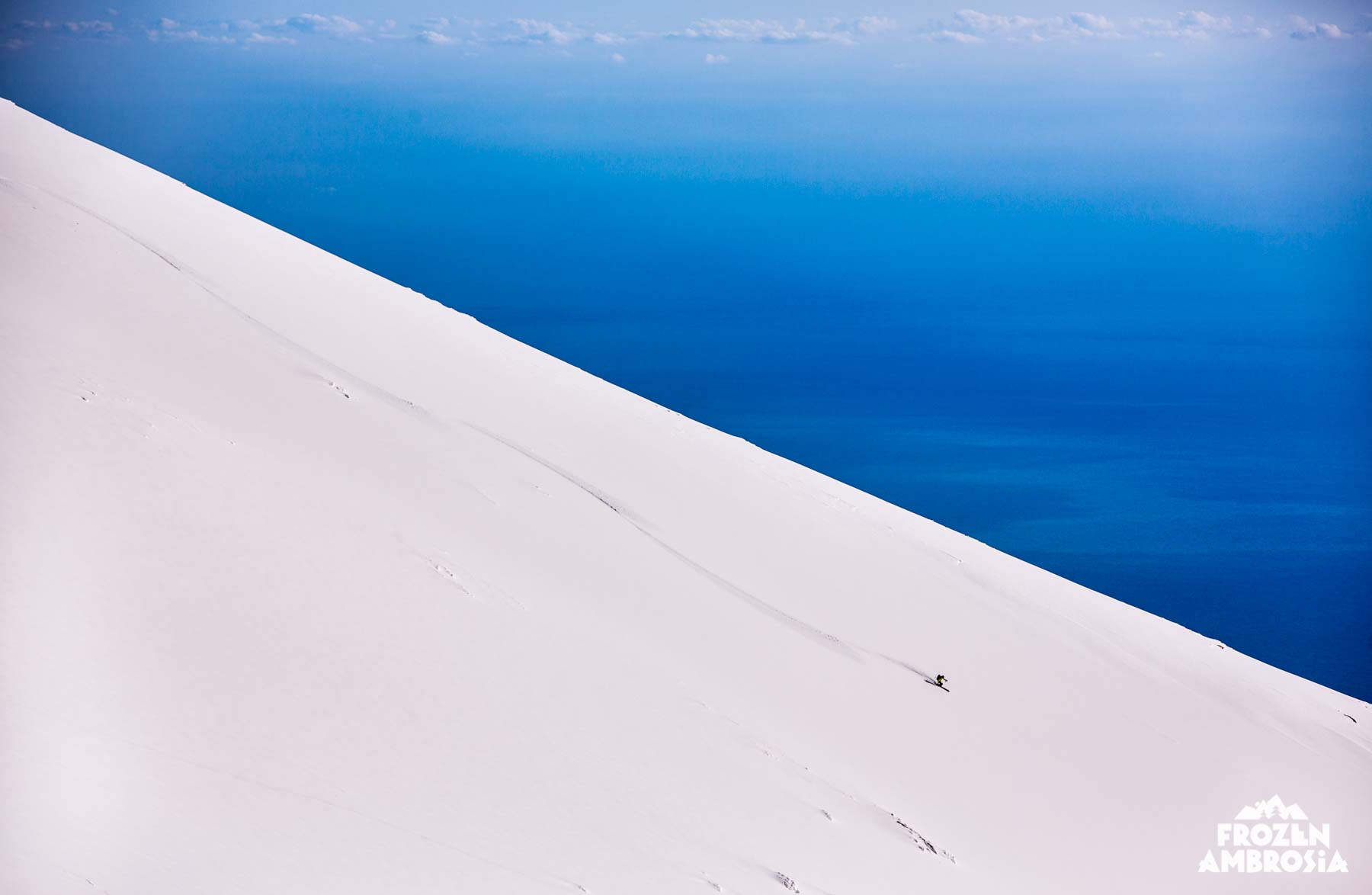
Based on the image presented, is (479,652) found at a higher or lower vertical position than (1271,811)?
lower

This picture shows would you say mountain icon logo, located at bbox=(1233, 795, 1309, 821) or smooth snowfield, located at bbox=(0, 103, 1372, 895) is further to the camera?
mountain icon logo, located at bbox=(1233, 795, 1309, 821)

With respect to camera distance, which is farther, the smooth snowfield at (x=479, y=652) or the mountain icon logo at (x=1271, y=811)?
the mountain icon logo at (x=1271, y=811)

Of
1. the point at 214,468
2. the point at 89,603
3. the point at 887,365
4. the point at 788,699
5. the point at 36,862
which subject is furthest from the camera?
the point at 887,365

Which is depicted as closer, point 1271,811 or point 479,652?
point 479,652

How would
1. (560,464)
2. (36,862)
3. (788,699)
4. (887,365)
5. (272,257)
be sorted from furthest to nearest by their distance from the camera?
(887,365) → (272,257) → (560,464) → (788,699) → (36,862)

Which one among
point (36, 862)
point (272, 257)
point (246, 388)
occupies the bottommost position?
point (36, 862)

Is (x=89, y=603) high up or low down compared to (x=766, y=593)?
down

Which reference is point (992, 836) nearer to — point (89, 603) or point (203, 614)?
point (203, 614)

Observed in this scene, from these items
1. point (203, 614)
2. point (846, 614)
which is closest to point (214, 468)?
point (203, 614)
